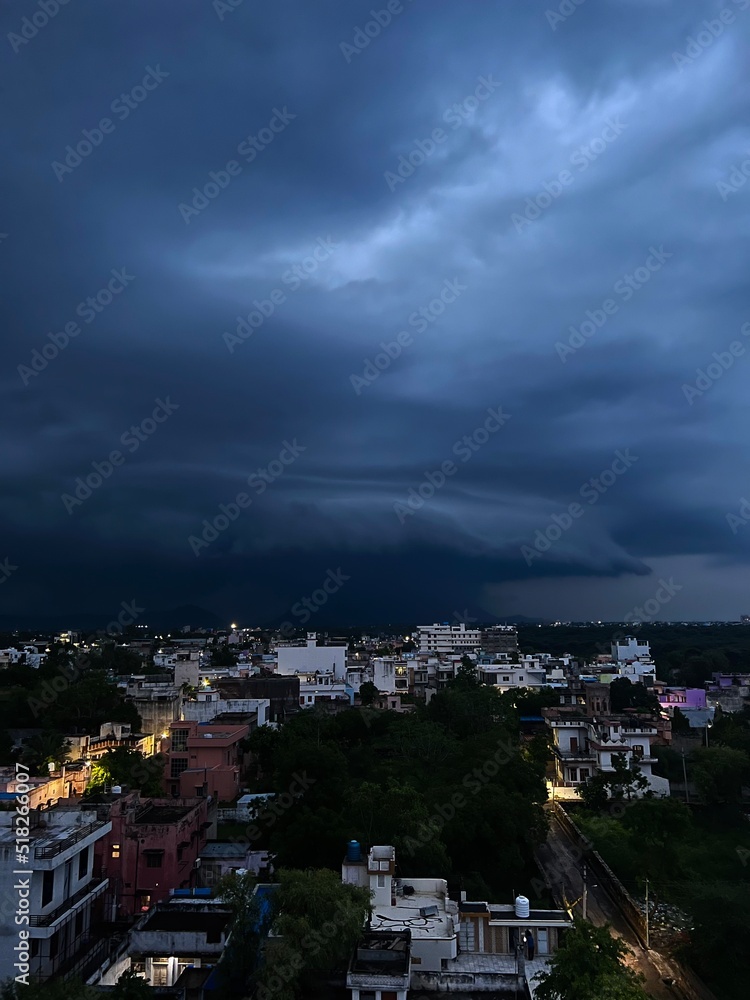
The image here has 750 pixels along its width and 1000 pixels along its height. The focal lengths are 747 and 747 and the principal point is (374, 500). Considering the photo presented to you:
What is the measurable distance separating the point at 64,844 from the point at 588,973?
1257cm

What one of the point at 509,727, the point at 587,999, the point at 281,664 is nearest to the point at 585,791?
the point at 509,727

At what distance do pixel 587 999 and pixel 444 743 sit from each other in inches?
983

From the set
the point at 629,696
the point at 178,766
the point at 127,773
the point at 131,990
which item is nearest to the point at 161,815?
the point at 127,773

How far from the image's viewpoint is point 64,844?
18375 mm

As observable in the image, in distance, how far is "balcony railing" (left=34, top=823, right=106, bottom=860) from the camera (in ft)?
57.5

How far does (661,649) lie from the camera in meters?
110

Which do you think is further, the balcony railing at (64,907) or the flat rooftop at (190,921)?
the balcony railing at (64,907)

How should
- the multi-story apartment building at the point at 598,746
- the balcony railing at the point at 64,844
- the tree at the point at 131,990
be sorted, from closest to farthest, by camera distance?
the tree at the point at 131,990, the balcony railing at the point at 64,844, the multi-story apartment building at the point at 598,746

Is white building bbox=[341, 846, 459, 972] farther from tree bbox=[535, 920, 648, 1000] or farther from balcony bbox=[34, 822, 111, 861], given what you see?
balcony bbox=[34, 822, 111, 861]

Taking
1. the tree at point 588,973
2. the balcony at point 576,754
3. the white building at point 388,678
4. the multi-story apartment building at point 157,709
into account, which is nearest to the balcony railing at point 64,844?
the tree at point 588,973

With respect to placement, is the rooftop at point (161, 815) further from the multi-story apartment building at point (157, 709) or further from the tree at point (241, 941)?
the multi-story apartment building at point (157, 709)

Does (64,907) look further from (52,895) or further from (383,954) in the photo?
(383,954)

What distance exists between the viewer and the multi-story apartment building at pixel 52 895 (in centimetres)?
1686

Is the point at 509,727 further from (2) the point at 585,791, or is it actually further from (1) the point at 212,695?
(1) the point at 212,695
